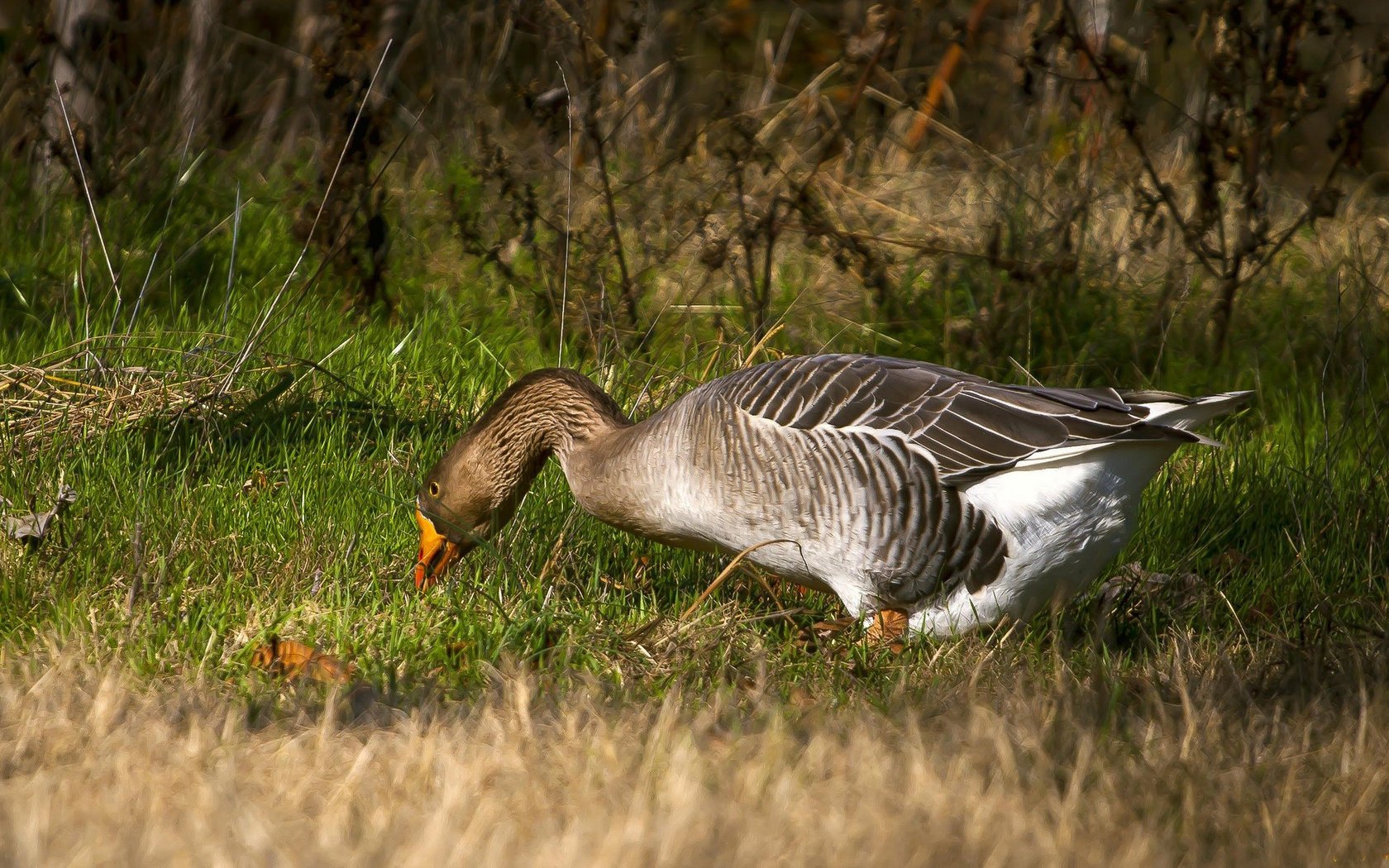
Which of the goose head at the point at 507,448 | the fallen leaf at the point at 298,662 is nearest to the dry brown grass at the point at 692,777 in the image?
the fallen leaf at the point at 298,662

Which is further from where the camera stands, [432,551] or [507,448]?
[507,448]

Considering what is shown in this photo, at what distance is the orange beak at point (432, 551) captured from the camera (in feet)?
13.3

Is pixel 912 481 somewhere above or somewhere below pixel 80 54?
below

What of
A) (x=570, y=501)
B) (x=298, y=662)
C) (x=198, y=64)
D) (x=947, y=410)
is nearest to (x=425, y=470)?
(x=570, y=501)

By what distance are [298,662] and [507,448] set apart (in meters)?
1.05

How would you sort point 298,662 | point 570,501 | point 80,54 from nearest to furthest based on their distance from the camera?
Result: point 298,662, point 570,501, point 80,54

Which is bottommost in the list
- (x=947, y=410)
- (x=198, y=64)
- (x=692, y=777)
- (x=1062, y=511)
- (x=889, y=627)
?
(x=889, y=627)

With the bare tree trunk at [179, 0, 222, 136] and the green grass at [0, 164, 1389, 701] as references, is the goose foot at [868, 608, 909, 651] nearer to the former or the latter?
the green grass at [0, 164, 1389, 701]

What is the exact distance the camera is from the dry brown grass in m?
2.41

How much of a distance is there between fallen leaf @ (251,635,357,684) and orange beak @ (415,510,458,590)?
578mm

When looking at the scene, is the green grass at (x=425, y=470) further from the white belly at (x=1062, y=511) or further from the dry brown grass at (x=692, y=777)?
the dry brown grass at (x=692, y=777)

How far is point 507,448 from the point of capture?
169 inches

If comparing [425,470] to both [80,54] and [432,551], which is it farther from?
[80,54]

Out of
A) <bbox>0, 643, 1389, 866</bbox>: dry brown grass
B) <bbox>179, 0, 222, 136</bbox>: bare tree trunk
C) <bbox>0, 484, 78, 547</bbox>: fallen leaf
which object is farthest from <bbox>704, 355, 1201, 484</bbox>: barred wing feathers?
<bbox>179, 0, 222, 136</bbox>: bare tree trunk
